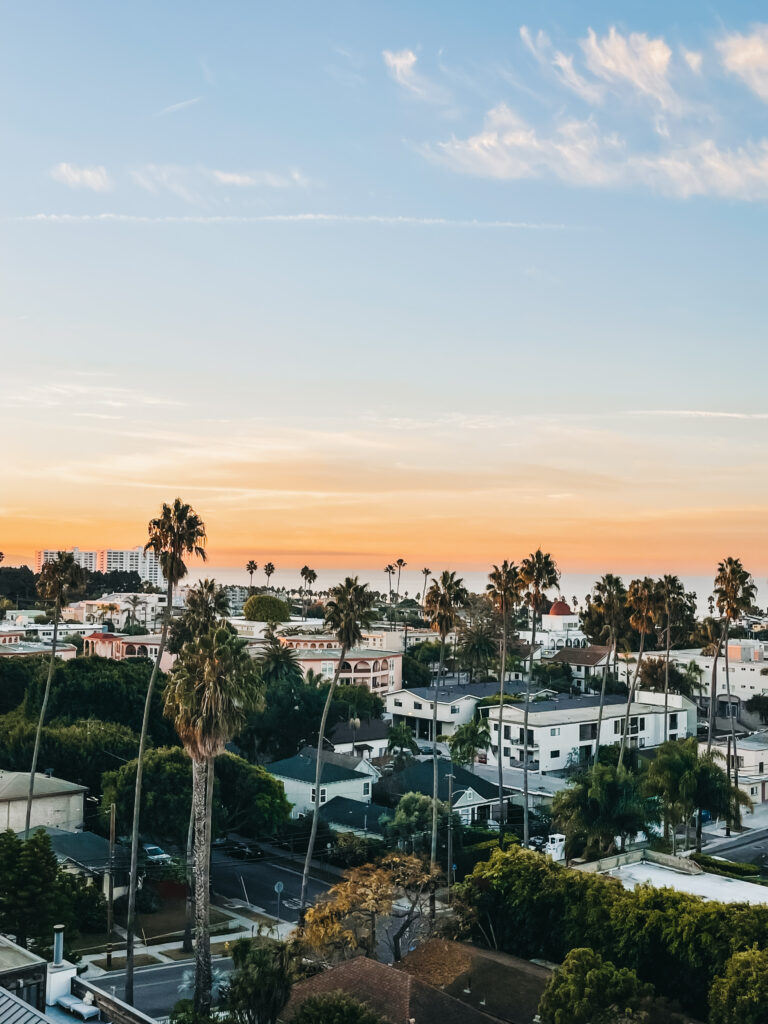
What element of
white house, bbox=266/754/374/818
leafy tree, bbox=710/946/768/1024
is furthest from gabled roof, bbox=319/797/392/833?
leafy tree, bbox=710/946/768/1024

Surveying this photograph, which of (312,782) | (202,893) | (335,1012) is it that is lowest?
(312,782)

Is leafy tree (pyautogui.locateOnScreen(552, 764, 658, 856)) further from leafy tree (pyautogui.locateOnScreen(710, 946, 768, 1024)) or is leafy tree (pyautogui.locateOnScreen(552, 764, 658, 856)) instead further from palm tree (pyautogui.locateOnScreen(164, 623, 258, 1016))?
palm tree (pyautogui.locateOnScreen(164, 623, 258, 1016))

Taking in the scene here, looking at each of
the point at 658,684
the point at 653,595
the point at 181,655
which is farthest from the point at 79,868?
the point at 658,684

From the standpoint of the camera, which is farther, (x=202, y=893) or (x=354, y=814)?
(x=354, y=814)

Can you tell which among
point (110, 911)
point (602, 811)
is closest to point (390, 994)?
point (110, 911)

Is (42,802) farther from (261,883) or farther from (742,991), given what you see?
(742,991)

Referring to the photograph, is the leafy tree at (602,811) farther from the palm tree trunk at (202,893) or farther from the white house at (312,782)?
the palm tree trunk at (202,893)

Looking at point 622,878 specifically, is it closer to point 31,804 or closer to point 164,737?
point 31,804
